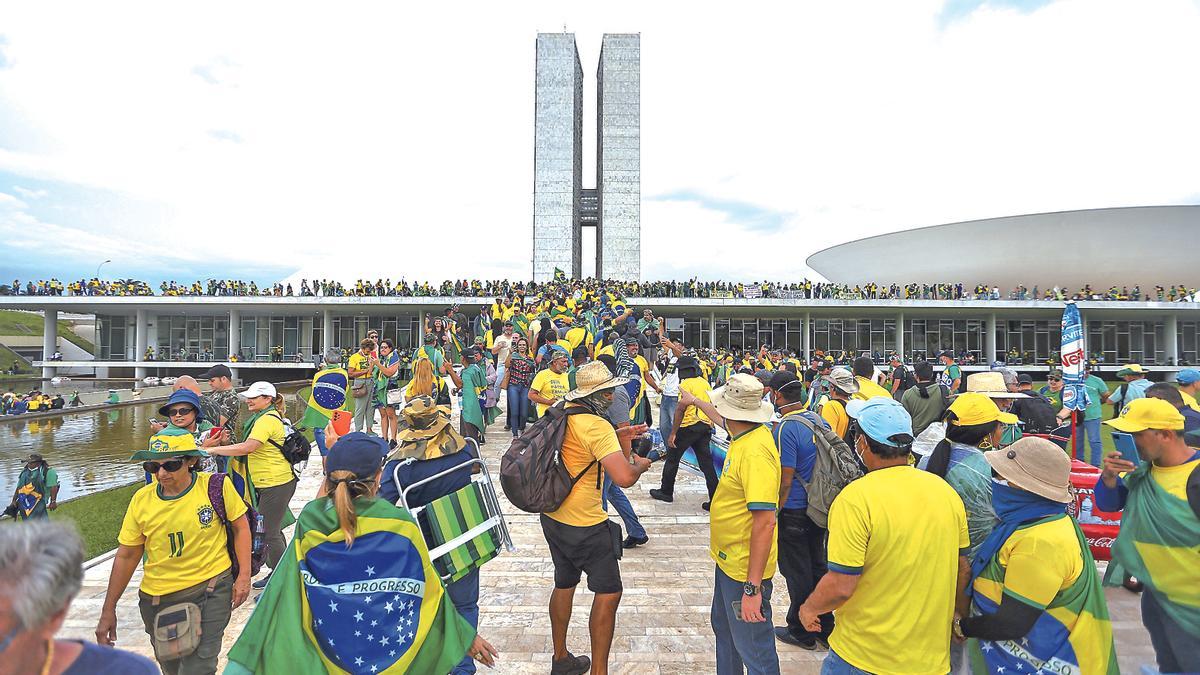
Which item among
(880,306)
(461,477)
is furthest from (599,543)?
(880,306)

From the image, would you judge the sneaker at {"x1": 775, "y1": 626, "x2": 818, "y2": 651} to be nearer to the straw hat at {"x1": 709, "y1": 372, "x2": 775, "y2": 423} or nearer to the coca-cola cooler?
the straw hat at {"x1": 709, "y1": 372, "x2": 775, "y2": 423}

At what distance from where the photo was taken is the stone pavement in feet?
12.0

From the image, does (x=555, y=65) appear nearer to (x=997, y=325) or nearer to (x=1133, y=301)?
(x=997, y=325)

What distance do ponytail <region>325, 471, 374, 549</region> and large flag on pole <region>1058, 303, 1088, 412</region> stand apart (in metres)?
7.11

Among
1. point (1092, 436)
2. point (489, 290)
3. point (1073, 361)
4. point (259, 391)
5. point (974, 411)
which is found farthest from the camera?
point (489, 290)

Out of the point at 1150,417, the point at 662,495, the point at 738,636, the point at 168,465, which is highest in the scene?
the point at 1150,417

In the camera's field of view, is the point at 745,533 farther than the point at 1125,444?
No

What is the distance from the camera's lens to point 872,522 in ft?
6.77

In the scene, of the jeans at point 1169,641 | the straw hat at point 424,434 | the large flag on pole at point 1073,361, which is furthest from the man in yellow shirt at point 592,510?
the large flag on pole at point 1073,361

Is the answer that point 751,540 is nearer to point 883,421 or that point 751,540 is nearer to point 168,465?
point 883,421

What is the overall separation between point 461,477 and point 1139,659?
14.1 feet

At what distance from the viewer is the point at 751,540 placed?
2689 mm

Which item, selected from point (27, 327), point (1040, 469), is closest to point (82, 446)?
point (1040, 469)

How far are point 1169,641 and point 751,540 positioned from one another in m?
1.75
